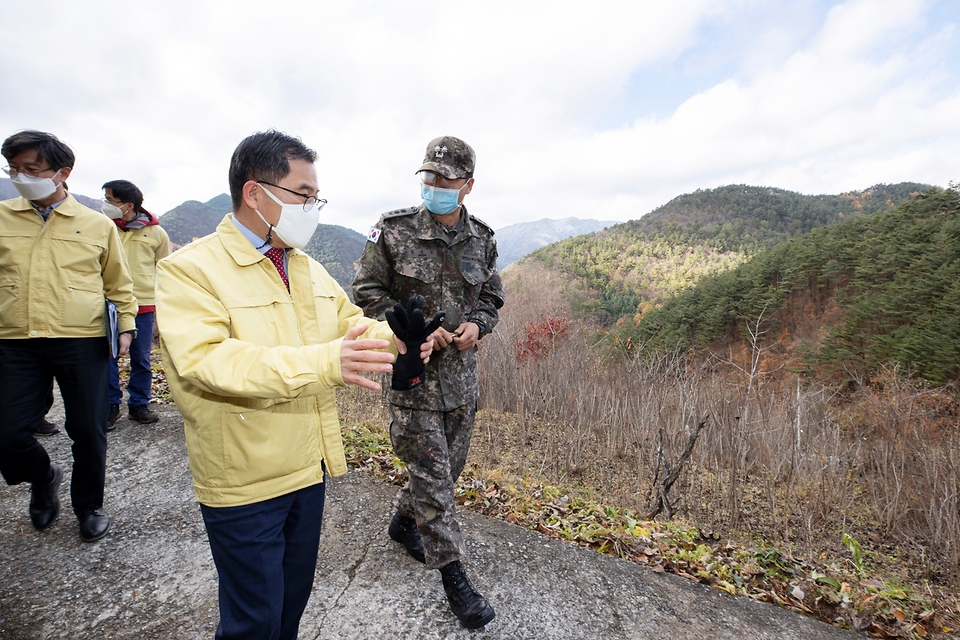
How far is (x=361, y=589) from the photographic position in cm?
223

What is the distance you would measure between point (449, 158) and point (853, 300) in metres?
26.9

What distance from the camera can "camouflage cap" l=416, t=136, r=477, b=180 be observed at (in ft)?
7.28

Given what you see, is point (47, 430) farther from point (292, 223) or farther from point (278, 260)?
point (292, 223)

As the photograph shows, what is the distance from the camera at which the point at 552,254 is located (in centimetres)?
6406

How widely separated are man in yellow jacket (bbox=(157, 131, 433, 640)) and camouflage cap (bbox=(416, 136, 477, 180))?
33.1 inches

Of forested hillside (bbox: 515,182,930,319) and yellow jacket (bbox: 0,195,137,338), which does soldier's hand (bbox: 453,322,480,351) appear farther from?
forested hillside (bbox: 515,182,930,319)

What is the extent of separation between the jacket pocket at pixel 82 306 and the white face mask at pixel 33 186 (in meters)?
0.45

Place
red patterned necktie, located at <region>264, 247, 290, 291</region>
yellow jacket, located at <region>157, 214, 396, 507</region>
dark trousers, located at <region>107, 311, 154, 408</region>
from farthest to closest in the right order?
dark trousers, located at <region>107, 311, 154, 408</region> → red patterned necktie, located at <region>264, 247, 290, 291</region> → yellow jacket, located at <region>157, 214, 396, 507</region>

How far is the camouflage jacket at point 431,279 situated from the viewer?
7.33 ft

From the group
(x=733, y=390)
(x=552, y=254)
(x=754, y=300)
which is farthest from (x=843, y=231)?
(x=552, y=254)

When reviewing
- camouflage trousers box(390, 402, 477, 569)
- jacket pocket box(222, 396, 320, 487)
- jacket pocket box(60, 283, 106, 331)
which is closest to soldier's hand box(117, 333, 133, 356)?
jacket pocket box(60, 283, 106, 331)

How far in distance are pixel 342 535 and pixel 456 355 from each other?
1303 mm

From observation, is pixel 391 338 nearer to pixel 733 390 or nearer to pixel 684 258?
pixel 733 390

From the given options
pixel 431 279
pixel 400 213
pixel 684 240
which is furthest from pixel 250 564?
pixel 684 240
